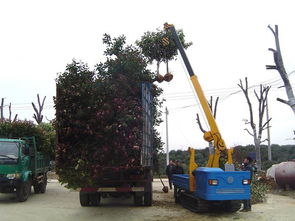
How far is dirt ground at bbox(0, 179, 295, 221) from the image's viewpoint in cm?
1115

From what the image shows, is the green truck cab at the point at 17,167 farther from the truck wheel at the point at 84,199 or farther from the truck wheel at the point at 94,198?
the truck wheel at the point at 94,198

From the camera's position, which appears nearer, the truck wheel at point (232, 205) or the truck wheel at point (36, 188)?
the truck wheel at point (232, 205)

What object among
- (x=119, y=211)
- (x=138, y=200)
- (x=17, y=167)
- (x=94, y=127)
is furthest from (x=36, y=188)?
(x=94, y=127)

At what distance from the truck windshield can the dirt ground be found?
165 centimetres

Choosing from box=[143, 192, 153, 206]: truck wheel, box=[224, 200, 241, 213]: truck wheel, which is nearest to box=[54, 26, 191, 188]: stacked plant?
box=[143, 192, 153, 206]: truck wheel

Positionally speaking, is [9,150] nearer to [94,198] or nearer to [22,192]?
[22,192]

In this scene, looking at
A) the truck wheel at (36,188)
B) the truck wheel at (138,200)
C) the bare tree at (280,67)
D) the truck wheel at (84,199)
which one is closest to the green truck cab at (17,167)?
the truck wheel at (36,188)

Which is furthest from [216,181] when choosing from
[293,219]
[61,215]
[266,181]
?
[266,181]

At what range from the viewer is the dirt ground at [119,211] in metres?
11.1

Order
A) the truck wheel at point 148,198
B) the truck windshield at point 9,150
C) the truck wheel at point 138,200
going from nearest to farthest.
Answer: the truck wheel at point 148,198
the truck wheel at point 138,200
the truck windshield at point 9,150

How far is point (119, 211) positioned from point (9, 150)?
4875mm

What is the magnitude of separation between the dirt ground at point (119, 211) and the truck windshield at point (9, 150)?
165 centimetres

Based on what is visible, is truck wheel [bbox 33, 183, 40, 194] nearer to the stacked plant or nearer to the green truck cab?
the green truck cab

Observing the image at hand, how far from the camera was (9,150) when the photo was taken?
566 inches
